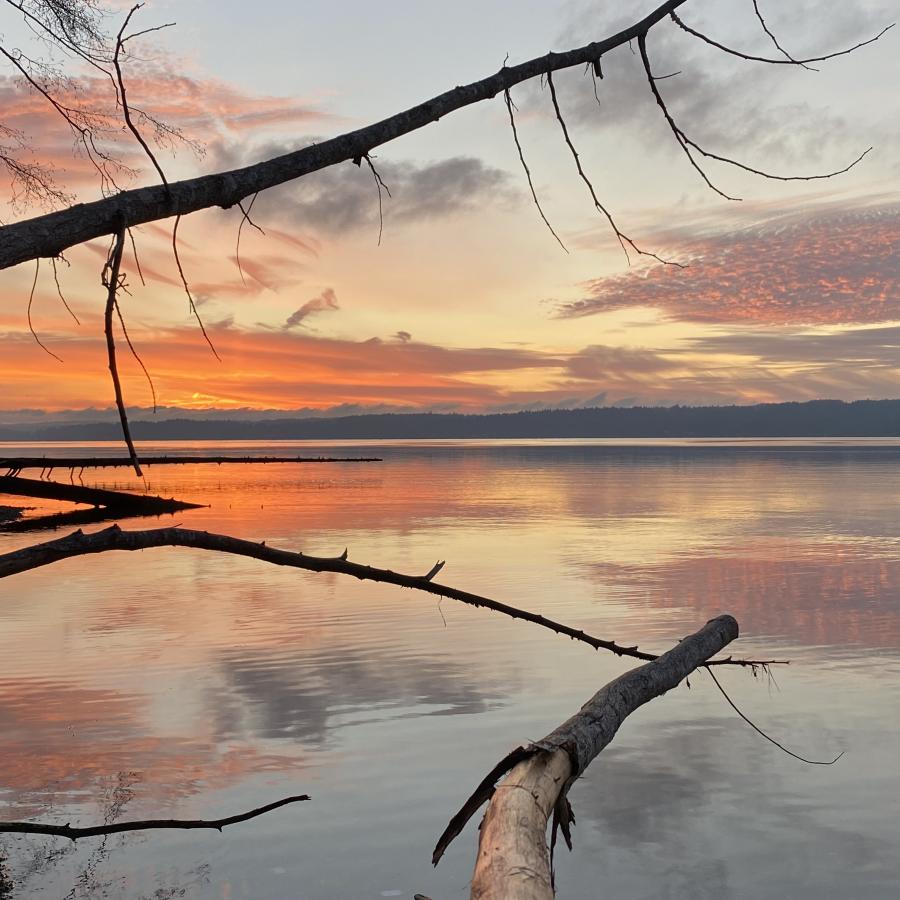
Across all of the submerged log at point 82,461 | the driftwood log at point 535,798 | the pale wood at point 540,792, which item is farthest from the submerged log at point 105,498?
the driftwood log at point 535,798

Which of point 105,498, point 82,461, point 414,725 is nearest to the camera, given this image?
point 414,725

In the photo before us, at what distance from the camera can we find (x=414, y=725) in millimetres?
10523

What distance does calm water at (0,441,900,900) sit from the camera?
23.6ft

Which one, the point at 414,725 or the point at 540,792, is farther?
the point at 414,725

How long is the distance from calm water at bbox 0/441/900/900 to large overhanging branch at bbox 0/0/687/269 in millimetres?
5083

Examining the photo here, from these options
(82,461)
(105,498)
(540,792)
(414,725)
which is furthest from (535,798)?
(105,498)

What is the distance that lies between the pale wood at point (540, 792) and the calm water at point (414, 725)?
2.41m

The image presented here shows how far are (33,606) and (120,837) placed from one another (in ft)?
42.5

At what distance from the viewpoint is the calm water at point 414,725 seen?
7.20 metres

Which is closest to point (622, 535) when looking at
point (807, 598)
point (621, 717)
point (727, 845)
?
point (807, 598)

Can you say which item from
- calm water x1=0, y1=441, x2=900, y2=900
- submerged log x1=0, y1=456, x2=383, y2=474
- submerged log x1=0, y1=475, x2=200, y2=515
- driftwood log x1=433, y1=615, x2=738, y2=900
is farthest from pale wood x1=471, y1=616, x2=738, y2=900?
submerged log x1=0, y1=475, x2=200, y2=515

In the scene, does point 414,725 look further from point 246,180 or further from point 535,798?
point 246,180

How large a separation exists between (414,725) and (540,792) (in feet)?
23.2

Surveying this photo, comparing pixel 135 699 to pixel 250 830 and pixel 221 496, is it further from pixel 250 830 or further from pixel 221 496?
pixel 221 496
